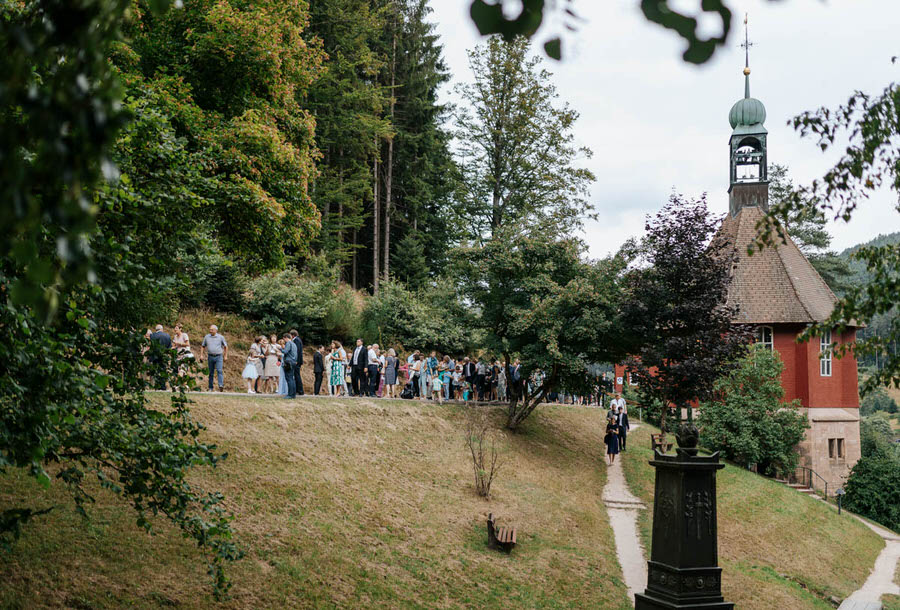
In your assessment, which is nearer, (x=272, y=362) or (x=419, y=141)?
(x=272, y=362)

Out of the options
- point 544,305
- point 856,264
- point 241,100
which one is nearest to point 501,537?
point 544,305

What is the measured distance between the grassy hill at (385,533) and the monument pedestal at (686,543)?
1.52 metres

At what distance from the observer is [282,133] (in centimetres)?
1772

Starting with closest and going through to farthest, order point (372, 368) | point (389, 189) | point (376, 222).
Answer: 1. point (372, 368)
2. point (376, 222)
3. point (389, 189)

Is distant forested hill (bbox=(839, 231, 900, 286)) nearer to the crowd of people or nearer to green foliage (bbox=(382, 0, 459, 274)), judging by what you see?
the crowd of people

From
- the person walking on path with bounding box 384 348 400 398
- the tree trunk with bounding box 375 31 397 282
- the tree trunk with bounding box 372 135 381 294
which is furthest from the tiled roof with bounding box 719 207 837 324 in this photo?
the person walking on path with bounding box 384 348 400 398

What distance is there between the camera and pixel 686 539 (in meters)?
11.1

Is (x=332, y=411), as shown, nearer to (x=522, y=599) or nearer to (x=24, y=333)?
(x=522, y=599)

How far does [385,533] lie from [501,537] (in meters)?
2.29

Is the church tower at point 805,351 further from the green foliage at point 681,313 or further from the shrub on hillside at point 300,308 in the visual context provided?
the shrub on hillside at point 300,308

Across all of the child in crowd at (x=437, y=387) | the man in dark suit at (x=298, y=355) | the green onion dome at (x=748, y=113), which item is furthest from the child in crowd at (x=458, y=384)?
the green onion dome at (x=748, y=113)

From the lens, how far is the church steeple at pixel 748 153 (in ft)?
124

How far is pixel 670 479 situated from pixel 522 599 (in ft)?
10.5

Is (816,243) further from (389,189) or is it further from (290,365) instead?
(290,365)
